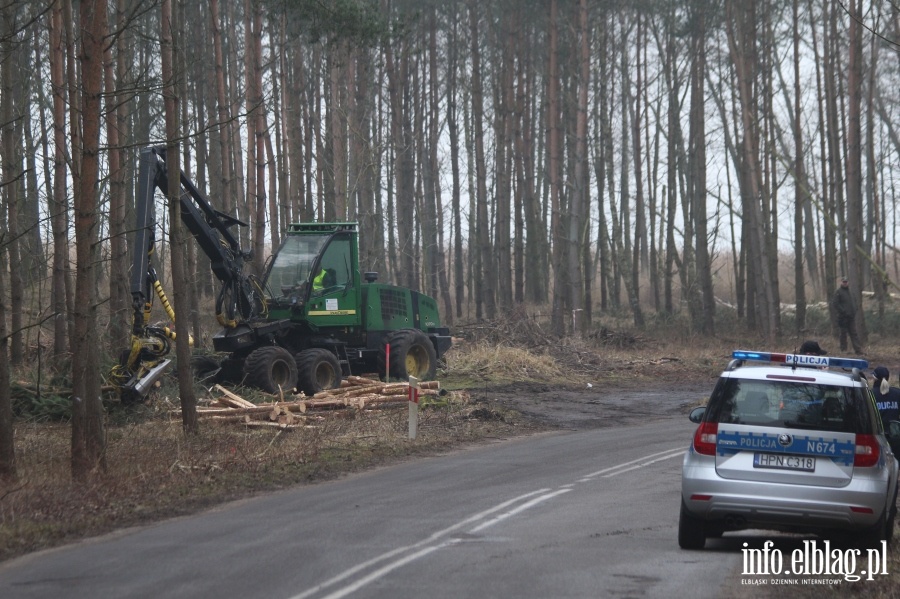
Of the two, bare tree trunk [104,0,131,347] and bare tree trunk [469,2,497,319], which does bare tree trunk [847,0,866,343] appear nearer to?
A: bare tree trunk [469,2,497,319]

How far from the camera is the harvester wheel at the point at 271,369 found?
22.2 m

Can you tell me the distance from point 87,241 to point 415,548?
618cm

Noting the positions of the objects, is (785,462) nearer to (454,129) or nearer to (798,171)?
(798,171)

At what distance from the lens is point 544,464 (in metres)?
16.3

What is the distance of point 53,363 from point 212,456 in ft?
31.9

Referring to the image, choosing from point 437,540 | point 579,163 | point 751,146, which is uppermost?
point 751,146

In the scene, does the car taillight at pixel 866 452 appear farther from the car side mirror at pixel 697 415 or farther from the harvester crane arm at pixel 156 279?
the harvester crane arm at pixel 156 279

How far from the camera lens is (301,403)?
19.9 m

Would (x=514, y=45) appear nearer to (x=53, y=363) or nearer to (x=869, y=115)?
(x=869, y=115)

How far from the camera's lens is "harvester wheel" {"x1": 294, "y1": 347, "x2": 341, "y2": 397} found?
23.1 metres

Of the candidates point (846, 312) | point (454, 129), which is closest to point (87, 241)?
point (846, 312)

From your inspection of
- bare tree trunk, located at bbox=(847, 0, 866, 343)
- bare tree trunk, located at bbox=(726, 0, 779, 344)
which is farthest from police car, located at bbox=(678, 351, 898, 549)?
bare tree trunk, located at bbox=(726, 0, 779, 344)

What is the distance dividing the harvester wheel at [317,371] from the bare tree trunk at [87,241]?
910cm

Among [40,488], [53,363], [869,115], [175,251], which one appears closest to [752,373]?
[40,488]
